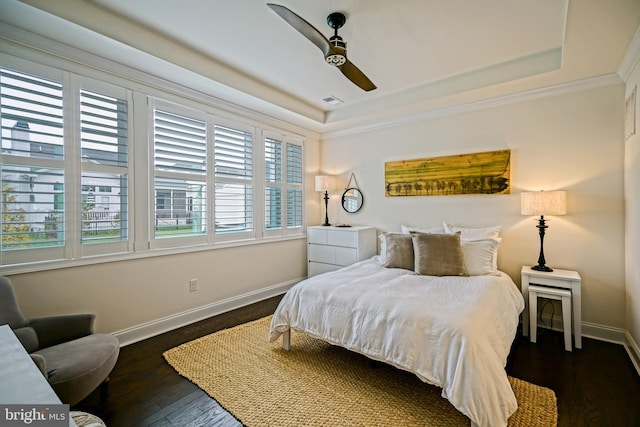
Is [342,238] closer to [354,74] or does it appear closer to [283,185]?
[283,185]

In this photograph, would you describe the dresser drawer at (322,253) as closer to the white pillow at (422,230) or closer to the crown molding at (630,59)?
the white pillow at (422,230)

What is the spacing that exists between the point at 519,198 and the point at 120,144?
4.18 m

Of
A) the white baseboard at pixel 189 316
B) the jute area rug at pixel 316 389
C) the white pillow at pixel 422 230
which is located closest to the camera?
the jute area rug at pixel 316 389

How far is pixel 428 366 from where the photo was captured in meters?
1.73

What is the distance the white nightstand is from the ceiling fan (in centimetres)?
249

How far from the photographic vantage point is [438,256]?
2791mm

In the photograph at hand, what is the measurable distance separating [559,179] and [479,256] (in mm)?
1228

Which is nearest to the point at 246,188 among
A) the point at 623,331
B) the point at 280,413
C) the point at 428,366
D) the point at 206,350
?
the point at 206,350

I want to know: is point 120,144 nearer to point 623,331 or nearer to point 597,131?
point 597,131

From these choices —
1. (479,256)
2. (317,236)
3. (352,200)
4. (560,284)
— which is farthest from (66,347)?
(560,284)

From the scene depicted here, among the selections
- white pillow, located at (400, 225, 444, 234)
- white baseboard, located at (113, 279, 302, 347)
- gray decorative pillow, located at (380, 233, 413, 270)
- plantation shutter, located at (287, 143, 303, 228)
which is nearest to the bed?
gray decorative pillow, located at (380, 233, 413, 270)

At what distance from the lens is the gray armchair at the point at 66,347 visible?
5.27 ft

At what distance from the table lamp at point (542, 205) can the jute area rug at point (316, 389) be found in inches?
55.4

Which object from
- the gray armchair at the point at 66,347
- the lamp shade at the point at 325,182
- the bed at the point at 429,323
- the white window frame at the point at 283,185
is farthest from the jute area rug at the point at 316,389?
the lamp shade at the point at 325,182
